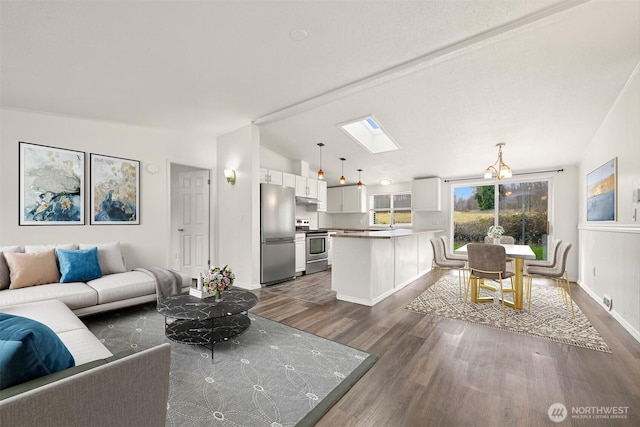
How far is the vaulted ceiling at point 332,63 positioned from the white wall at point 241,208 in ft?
1.34

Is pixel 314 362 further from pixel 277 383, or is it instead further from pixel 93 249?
pixel 93 249

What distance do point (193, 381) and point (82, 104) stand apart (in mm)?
3479

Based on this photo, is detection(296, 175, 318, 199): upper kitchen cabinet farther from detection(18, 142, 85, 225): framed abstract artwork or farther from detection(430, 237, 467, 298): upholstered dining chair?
detection(18, 142, 85, 225): framed abstract artwork

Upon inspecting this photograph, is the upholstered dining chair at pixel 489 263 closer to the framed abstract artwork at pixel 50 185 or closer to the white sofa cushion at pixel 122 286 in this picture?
the white sofa cushion at pixel 122 286

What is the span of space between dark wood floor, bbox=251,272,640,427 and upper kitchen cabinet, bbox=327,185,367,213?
4536 millimetres

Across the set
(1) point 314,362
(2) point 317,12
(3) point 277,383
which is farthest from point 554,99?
(3) point 277,383

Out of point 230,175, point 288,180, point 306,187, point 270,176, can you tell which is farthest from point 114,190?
point 306,187

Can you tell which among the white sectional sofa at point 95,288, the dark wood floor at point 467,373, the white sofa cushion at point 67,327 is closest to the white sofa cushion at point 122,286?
the white sectional sofa at point 95,288

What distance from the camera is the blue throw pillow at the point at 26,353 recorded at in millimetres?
890

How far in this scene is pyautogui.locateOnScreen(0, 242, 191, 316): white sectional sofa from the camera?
259cm

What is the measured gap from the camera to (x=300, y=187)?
597cm

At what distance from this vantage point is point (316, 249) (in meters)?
5.79

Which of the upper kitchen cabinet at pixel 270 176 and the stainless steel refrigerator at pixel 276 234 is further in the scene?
the upper kitchen cabinet at pixel 270 176

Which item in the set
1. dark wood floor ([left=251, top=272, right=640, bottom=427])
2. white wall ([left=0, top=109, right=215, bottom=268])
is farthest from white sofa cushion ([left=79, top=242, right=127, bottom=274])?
dark wood floor ([left=251, top=272, right=640, bottom=427])
